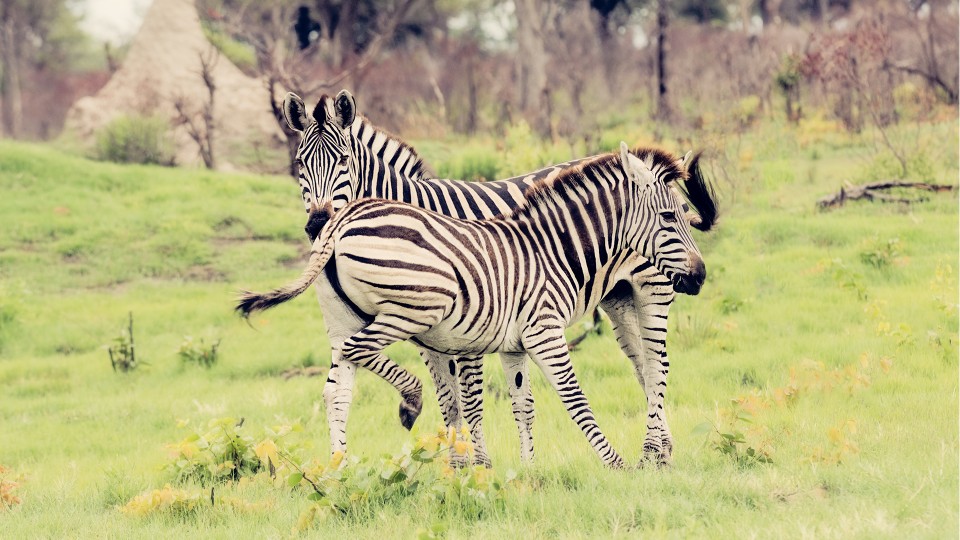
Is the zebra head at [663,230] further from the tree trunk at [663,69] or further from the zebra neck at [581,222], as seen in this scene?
the tree trunk at [663,69]

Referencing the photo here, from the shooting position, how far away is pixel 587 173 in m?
6.01

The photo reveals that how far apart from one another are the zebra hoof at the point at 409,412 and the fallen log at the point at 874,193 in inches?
369

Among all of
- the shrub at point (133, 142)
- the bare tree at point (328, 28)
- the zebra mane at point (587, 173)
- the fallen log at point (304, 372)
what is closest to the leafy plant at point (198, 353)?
the fallen log at point (304, 372)

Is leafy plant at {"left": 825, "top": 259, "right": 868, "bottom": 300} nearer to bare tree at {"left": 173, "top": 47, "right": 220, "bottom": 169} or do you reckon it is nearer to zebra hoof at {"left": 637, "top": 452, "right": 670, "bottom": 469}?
zebra hoof at {"left": 637, "top": 452, "right": 670, "bottom": 469}

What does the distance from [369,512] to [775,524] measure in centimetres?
201

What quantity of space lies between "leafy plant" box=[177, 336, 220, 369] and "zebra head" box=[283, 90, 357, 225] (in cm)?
480

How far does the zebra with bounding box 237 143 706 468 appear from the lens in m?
5.31

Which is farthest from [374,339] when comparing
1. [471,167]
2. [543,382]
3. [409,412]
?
[471,167]

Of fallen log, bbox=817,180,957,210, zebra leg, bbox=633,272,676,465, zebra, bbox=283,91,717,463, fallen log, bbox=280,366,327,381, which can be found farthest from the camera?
fallen log, bbox=817,180,957,210

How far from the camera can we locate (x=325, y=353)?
428 inches

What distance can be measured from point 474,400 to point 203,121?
19.0 meters

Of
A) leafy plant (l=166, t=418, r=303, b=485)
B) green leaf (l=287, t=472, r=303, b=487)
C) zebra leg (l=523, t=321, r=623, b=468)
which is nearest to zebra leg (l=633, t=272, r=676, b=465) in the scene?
zebra leg (l=523, t=321, r=623, b=468)

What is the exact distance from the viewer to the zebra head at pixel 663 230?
19.3ft

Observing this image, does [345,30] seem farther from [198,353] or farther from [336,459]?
[336,459]
